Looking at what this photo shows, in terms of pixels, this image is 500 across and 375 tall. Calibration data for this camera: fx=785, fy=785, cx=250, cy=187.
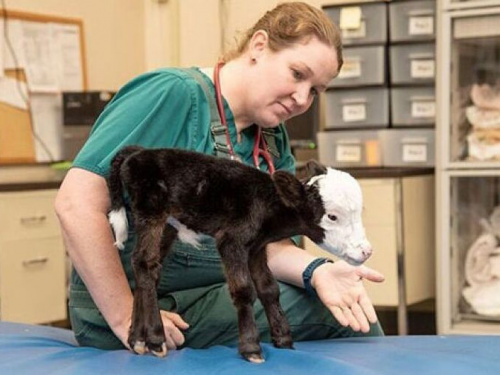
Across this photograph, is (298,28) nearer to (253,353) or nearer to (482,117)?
(253,353)

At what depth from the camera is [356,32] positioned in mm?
2996

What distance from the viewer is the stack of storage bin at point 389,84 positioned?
9.69ft

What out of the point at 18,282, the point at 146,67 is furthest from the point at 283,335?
the point at 146,67

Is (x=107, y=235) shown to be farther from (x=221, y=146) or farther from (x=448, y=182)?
(x=448, y=182)

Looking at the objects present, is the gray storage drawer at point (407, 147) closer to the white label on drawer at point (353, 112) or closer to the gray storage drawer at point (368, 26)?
the white label on drawer at point (353, 112)

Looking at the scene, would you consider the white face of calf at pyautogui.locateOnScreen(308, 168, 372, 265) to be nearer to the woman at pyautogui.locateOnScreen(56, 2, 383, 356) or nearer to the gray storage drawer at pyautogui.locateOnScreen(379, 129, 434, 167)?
the woman at pyautogui.locateOnScreen(56, 2, 383, 356)

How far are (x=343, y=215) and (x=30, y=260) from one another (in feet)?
6.80

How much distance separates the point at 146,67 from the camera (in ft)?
12.5

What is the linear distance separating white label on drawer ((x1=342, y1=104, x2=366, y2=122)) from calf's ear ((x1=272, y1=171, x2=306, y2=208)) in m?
2.06

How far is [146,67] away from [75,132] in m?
0.66

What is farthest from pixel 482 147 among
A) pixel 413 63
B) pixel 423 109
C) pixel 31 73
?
pixel 31 73

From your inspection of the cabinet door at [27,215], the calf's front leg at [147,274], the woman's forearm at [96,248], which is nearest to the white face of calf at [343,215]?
the calf's front leg at [147,274]

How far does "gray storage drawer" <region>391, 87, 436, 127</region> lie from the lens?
2.98 meters

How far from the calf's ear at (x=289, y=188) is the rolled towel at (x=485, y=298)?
1826 millimetres
